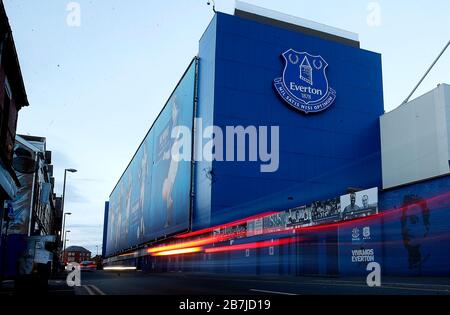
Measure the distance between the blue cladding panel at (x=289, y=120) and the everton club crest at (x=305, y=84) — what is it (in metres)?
0.68

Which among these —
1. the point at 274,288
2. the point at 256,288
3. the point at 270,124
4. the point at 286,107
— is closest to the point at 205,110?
the point at 270,124

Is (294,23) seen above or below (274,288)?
above

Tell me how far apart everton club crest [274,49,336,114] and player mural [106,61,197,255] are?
962 centimetres

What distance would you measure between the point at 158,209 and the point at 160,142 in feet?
29.7

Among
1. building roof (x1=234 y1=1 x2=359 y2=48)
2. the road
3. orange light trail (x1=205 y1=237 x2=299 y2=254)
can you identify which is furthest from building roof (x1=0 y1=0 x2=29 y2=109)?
building roof (x1=234 y1=1 x2=359 y2=48)

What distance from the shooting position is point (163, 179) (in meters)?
57.1

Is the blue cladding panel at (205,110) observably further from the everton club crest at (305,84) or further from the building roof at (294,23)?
the everton club crest at (305,84)

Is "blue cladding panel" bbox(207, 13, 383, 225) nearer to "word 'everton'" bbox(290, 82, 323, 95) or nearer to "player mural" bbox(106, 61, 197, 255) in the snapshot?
"word 'everton'" bbox(290, 82, 323, 95)

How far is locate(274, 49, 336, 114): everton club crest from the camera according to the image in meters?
46.5

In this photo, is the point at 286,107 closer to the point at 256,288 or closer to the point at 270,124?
the point at 270,124

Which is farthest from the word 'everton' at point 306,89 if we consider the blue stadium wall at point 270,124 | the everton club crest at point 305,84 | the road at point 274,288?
the road at point 274,288

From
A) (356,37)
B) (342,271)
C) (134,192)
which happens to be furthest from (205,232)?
(134,192)

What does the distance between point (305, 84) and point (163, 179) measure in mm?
21073

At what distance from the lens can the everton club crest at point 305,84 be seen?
46500 mm
